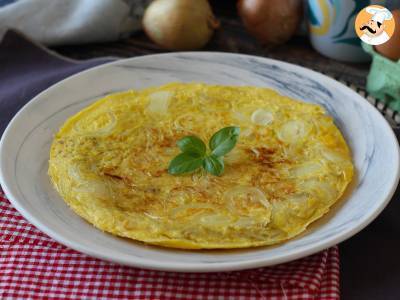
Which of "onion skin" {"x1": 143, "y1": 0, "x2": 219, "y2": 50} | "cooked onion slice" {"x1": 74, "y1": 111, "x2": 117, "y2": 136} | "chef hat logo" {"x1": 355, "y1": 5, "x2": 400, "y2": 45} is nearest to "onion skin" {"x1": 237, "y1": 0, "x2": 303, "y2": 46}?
"onion skin" {"x1": 143, "y1": 0, "x2": 219, "y2": 50}

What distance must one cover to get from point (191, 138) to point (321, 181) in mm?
506

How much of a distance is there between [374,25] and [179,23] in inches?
42.2

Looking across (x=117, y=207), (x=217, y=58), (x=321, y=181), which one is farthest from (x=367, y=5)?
(x=117, y=207)

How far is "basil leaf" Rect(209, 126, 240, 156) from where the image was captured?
2.26 meters

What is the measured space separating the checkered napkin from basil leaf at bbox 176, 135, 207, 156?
1.60ft

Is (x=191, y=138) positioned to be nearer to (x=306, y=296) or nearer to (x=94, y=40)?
(x=306, y=296)

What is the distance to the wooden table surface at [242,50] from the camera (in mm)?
3502

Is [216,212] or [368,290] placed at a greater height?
[216,212]

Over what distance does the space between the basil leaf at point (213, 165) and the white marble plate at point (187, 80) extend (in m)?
0.37

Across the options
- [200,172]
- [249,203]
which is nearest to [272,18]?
[200,172]

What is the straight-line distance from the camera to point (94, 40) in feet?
12.1

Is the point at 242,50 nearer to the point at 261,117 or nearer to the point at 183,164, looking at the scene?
the point at 261,117

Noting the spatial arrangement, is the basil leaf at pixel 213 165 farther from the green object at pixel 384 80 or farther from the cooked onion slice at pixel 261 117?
the green object at pixel 384 80

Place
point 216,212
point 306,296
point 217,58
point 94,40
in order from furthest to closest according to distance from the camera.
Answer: point 94,40, point 217,58, point 216,212, point 306,296
